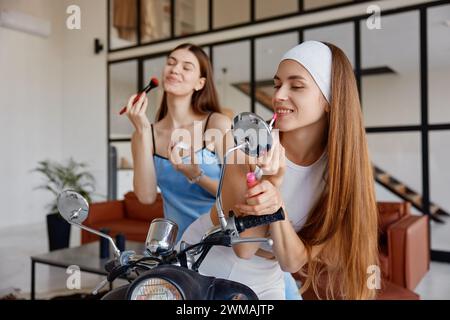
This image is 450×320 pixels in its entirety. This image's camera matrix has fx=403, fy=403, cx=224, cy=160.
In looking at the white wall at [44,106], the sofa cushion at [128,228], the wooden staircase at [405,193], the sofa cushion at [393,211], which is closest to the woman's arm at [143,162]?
the sofa cushion at [128,228]

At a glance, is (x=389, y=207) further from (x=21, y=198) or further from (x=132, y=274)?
(x=21, y=198)

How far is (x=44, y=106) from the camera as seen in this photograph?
6.69 meters

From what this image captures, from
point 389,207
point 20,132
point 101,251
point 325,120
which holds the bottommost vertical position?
point 101,251

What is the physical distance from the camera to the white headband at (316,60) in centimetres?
58

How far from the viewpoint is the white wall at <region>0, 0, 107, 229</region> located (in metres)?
6.18

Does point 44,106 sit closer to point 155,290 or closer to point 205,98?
point 205,98

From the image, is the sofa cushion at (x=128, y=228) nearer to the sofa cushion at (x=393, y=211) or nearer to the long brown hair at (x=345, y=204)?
the sofa cushion at (x=393, y=211)

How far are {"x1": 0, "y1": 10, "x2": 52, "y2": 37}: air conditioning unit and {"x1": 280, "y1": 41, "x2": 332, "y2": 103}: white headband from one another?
6.28m

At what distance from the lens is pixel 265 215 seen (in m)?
0.51

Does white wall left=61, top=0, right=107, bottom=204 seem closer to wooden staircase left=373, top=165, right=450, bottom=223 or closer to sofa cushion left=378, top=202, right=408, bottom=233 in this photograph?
wooden staircase left=373, top=165, right=450, bottom=223

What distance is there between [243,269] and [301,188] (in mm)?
191

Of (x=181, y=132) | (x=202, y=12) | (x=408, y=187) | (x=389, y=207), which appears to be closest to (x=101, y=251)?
(x=181, y=132)

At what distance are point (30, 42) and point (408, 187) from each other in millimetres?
5926
